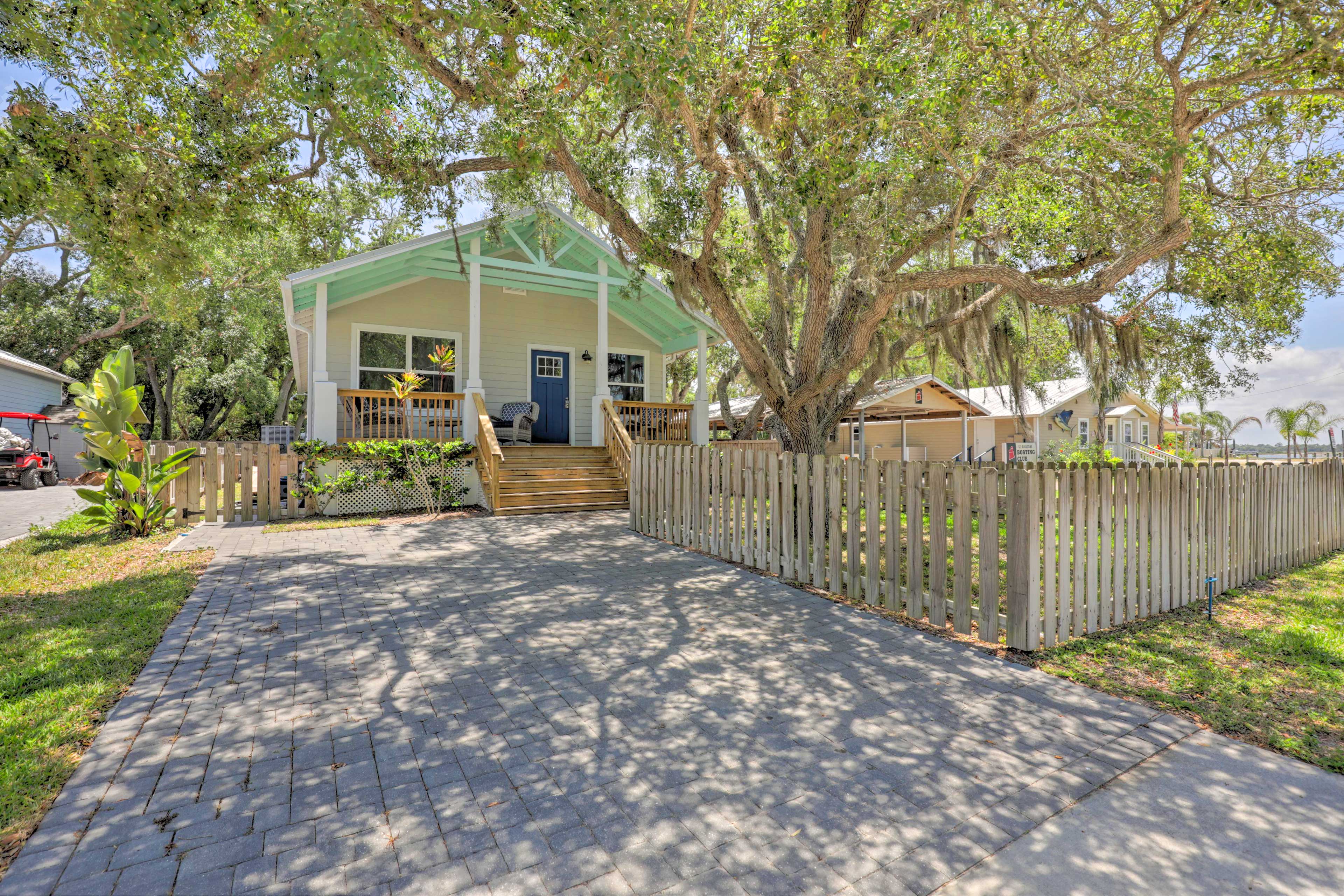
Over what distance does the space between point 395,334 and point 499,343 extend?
215cm

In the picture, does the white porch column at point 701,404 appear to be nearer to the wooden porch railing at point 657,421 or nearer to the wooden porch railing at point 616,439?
the wooden porch railing at point 657,421

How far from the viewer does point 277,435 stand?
13711 millimetres

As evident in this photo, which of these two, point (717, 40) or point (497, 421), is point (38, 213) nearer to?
point (497, 421)

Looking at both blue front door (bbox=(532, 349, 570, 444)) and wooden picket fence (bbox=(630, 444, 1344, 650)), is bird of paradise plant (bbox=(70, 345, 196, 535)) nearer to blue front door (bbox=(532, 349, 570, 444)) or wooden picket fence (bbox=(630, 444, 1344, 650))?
blue front door (bbox=(532, 349, 570, 444))

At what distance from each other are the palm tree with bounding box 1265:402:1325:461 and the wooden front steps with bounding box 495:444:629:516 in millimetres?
35886

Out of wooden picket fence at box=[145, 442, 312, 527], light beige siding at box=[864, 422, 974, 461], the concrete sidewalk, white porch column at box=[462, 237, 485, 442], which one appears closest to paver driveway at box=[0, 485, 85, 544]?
wooden picket fence at box=[145, 442, 312, 527]

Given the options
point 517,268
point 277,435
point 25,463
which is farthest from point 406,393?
point 25,463

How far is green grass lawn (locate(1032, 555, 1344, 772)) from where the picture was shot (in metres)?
3.19

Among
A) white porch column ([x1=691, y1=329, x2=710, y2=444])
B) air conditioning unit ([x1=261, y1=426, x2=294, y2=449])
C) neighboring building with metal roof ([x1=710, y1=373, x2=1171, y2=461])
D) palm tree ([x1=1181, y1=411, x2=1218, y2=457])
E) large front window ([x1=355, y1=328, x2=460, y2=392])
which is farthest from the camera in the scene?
palm tree ([x1=1181, y1=411, x2=1218, y2=457])

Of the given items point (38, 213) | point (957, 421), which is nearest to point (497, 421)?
point (38, 213)

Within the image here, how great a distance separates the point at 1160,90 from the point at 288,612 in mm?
9954

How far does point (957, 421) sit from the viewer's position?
25.6 metres

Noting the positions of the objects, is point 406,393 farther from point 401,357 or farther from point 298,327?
point 298,327

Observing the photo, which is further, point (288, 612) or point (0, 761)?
point (288, 612)
